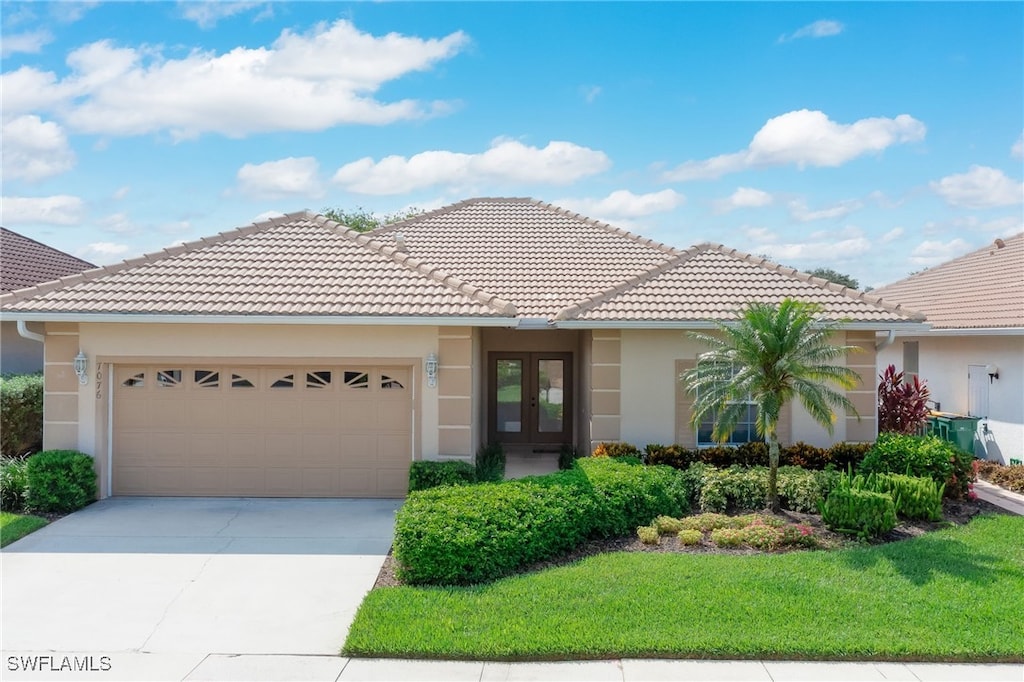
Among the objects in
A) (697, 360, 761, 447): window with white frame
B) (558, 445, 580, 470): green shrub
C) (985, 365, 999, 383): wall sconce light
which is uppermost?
(985, 365, 999, 383): wall sconce light

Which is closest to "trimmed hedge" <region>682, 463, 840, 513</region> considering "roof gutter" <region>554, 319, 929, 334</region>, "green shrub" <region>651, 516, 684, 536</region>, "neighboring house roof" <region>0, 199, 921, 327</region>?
"green shrub" <region>651, 516, 684, 536</region>

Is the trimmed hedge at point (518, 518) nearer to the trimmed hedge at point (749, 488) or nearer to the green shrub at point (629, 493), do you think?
the green shrub at point (629, 493)

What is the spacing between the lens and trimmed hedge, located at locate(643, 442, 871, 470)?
40.5 ft

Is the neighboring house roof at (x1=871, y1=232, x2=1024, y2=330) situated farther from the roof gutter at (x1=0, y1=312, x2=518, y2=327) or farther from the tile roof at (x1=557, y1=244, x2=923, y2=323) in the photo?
the roof gutter at (x1=0, y1=312, x2=518, y2=327)

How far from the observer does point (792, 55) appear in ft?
48.9

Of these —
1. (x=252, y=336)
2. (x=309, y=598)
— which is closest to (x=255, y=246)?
(x=252, y=336)

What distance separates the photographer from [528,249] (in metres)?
17.6

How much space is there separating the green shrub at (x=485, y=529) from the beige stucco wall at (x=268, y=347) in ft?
8.83

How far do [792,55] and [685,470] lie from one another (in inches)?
343

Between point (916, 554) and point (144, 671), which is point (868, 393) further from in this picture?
point (144, 671)

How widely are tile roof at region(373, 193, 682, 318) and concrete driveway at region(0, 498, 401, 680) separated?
5.80 meters

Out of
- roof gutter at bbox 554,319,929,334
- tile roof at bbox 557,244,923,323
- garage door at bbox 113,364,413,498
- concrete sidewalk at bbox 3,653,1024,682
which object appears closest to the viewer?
concrete sidewalk at bbox 3,653,1024,682

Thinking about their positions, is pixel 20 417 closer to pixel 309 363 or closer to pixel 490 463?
pixel 309 363

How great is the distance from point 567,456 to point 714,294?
4.58 metres
